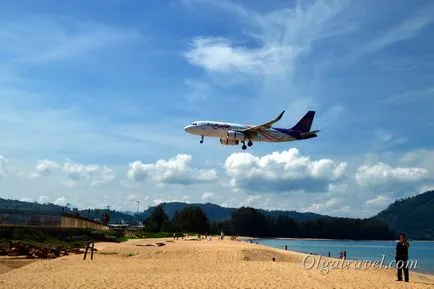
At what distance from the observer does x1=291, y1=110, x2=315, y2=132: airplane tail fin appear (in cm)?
6084

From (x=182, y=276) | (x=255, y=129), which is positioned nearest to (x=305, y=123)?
(x=255, y=129)

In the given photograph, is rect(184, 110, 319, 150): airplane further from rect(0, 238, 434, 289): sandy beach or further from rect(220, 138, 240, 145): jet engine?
rect(0, 238, 434, 289): sandy beach

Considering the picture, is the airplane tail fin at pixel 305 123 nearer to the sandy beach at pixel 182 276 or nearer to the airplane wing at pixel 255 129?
the airplane wing at pixel 255 129

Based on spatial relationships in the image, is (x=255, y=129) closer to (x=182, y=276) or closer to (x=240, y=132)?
(x=240, y=132)

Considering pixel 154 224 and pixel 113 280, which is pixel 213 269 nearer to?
pixel 113 280

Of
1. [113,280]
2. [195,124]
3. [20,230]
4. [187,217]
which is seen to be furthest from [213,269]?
[187,217]

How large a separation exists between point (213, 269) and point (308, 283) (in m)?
7.83

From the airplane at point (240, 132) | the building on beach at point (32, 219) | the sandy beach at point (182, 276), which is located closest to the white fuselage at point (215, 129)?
the airplane at point (240, 132)

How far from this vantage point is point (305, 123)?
2421 inches

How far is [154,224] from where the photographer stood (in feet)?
471

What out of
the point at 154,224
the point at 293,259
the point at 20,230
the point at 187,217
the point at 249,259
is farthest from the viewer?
the point at 187,217

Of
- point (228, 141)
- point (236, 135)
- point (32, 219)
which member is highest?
point (236, 135)

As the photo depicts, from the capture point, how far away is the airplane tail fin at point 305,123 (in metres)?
60.8

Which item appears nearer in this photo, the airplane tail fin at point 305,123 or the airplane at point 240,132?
the airplane at point 240,132
